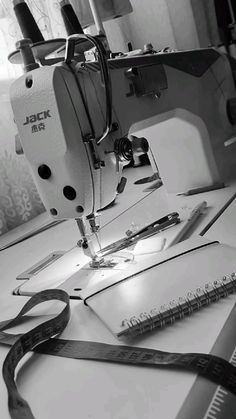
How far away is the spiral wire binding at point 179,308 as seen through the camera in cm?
61

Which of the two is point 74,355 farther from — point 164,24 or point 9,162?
point 164,24

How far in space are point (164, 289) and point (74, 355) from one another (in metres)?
0.18

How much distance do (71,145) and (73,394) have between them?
1.44 ft

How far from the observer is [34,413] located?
0.51 meters

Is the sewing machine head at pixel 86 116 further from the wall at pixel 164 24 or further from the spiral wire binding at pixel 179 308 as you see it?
the wall at pixel 164 24

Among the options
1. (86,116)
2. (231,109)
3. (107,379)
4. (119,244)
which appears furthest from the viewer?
(231,109)

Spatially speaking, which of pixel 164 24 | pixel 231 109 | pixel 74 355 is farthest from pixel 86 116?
pixel 164 24

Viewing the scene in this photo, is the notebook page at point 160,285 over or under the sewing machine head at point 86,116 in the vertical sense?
under

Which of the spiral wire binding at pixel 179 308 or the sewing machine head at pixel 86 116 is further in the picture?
the sewing machine head at pixel 86 116

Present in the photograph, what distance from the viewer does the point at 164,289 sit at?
685 mm

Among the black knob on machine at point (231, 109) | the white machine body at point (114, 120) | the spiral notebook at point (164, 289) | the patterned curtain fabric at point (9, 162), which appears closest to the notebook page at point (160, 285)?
the spiral notebook at point (164, 289)

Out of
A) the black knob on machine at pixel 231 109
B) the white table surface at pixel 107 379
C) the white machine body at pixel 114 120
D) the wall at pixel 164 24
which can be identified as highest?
the wall at pixel 164 24

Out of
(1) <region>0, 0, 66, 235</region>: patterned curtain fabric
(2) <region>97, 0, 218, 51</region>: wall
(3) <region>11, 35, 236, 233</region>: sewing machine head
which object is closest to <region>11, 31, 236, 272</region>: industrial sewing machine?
(3) <region>11, 35, 236, 233</region>: sewing machine head

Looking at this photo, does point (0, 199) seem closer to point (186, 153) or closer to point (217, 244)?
point (186, 153)
